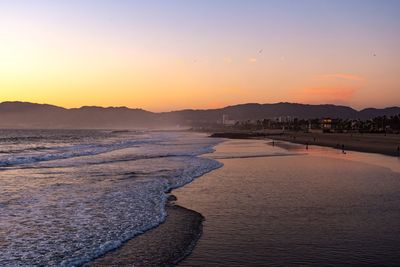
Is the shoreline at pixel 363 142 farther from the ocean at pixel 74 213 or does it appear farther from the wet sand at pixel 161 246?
the wet sand at pixel 161 246

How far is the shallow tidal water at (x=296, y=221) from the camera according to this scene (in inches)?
310

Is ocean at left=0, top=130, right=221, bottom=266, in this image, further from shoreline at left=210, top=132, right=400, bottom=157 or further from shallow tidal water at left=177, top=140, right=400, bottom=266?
shoreline at left=210, top=132, right=400, bottom=157

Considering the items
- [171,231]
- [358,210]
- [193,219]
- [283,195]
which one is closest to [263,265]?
[171,231]

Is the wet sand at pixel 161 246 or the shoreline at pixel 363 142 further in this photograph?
the shoreline at pixel 363 142

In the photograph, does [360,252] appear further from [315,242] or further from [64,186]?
[64,186]

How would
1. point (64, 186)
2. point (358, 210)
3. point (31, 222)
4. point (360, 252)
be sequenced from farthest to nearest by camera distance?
point (64, 186)
point (358, 210)
point (31, 222)
point (360, 252)

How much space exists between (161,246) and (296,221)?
3.94 metres

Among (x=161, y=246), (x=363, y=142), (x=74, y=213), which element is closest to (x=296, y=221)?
(x=161, y=246)

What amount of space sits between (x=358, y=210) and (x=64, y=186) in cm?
1178

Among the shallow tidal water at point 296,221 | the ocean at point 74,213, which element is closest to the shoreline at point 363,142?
the shallow tidal water at point 296,221

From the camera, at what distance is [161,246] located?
878cm

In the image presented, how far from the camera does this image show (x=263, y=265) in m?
7.38

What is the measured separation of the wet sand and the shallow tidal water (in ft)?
0.93

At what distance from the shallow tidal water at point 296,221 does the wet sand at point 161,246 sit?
0.28m
